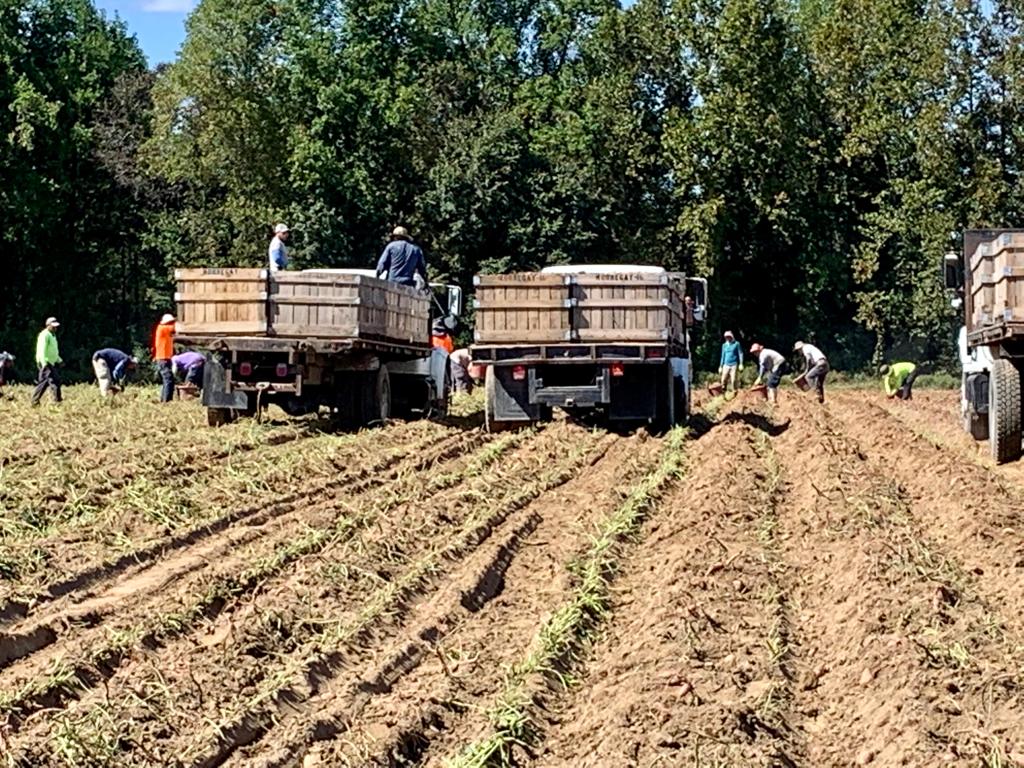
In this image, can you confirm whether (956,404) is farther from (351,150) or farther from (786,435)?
(351,150)

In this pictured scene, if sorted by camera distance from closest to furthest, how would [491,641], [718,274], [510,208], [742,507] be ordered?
1. [491,641]
2. [742,507]
3. [510,208]
4. [718,274]

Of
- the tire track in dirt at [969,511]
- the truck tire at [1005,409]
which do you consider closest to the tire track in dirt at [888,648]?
the tire track in dirt at [969,511]

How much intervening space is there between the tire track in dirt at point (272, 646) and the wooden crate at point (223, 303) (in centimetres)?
609

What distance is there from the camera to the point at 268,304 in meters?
16.1

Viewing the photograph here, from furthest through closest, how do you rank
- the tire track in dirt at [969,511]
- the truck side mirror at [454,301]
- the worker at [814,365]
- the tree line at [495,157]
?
the tree line at [495,157] → the worker at [814,365] → the truck side mirror at [454,301] → the tire track in dirt at [969,511]

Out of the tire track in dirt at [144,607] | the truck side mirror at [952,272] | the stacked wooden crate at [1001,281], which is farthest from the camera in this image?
the truck side mirror at [952,272]

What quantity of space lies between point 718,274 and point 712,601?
3710cm

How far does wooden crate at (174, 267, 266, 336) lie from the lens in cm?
1600

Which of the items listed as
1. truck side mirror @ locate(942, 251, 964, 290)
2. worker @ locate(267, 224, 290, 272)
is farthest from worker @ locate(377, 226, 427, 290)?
truck side mirror @ locate(942, 251, 964, 290)

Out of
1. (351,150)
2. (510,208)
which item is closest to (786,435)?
(510,208)

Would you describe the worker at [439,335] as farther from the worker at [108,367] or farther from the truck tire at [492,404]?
the worker at [108,367]

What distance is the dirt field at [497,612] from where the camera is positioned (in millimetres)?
5586

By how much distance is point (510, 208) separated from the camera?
41312mm

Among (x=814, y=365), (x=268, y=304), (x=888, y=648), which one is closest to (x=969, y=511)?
(x=888, y=648)
